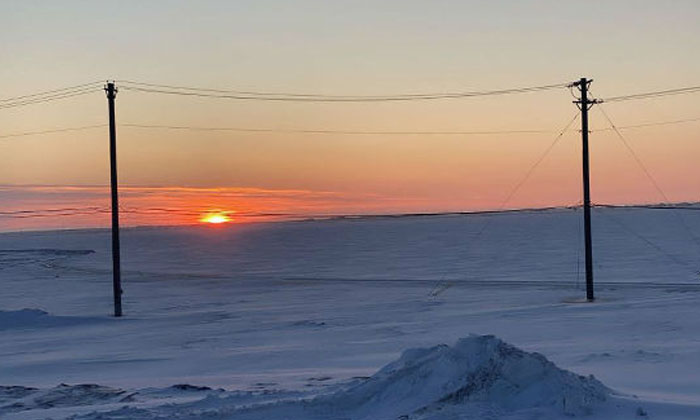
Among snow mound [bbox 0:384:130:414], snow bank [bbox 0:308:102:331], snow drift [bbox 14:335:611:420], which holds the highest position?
snow drift [bbox 14:335:611:420]

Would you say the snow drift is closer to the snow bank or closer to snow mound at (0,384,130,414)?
snow mound at (0,384,130,414)

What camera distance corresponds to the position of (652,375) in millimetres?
12328

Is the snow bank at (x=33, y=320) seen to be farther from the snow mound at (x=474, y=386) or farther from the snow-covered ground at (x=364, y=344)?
the snow mound at (x=474, y=386)

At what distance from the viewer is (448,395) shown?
926 cm

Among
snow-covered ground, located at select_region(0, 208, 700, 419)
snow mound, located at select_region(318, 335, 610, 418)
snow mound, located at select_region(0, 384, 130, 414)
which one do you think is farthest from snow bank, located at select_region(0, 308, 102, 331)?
snow mound, located at select_region(318, 335, 610, 418)

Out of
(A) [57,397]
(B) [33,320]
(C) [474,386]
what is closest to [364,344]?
(A) [57,397]

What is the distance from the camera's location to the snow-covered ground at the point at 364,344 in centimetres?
948

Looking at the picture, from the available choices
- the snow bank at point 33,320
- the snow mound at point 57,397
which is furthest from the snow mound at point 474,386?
the snow bank at point 33,320

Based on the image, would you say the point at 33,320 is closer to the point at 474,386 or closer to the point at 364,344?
the point at 364,344

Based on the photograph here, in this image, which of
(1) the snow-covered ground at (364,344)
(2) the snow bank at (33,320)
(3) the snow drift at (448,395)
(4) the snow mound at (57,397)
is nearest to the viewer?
(3) the snow drift at (448,395)

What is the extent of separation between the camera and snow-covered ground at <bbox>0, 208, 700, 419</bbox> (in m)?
9.48

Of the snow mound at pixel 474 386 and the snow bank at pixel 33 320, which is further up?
the snow mound at pixel 474 386

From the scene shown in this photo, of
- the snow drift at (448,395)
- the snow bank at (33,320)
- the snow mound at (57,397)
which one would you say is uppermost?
the snow drift at (448,395)

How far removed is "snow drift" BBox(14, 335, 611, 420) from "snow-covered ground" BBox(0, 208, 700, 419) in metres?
0.02
